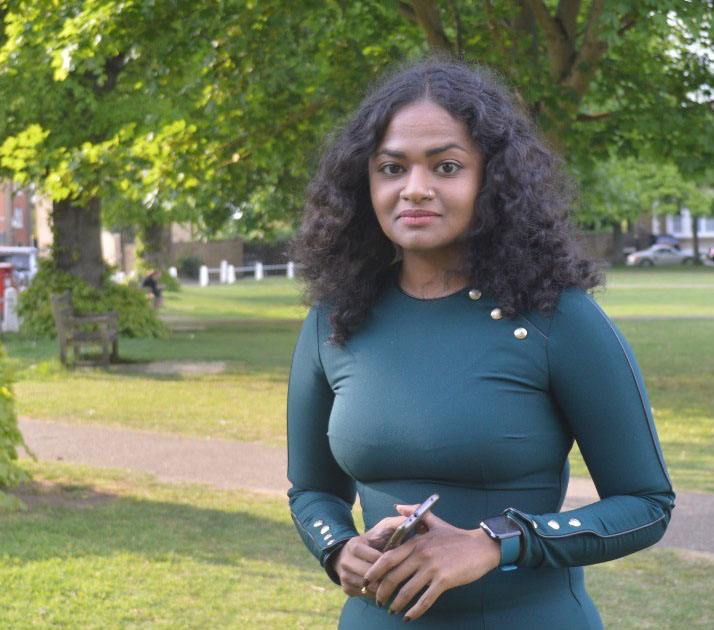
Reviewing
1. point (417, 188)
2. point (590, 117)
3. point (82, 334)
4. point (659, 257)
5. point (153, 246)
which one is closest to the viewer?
point (417, 188)

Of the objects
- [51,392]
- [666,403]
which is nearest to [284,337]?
[51,392]

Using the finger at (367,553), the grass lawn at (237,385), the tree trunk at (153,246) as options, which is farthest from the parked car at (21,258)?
the finger at (367,553)

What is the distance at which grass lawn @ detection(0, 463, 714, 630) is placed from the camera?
5352 mm

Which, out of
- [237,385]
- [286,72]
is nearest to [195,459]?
[237,385]

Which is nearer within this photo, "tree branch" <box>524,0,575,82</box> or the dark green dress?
the dark green dress

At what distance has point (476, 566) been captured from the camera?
73.3 inches

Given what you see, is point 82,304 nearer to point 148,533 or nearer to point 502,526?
point 148,533

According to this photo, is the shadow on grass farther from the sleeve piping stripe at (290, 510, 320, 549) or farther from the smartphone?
the smartphone

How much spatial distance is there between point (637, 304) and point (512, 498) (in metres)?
30.5

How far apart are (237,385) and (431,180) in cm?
1275

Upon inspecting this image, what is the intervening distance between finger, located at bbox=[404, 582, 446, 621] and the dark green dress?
0.12m

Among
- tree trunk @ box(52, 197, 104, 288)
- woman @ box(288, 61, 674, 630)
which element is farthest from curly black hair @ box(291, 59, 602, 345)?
tree trunk @ box(52, 197, 104, 288)

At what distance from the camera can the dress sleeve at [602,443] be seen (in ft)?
6.33

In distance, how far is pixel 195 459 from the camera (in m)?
9.34
